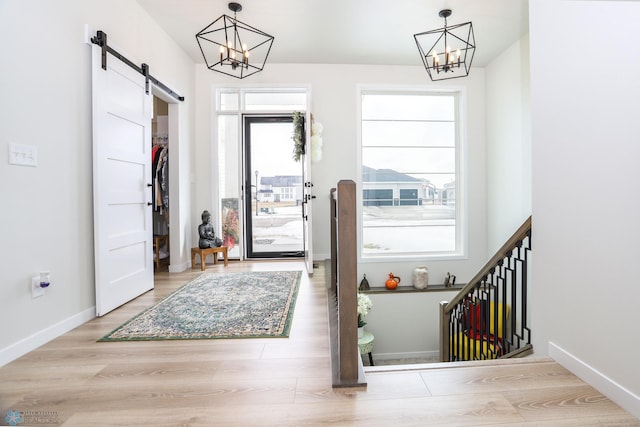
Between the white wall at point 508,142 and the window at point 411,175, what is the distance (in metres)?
0.46

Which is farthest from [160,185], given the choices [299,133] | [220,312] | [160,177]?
[220,312]

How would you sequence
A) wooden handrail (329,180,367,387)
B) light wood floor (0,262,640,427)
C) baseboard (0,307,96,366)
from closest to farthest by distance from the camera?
light wood floor (0,262,640,427)
wooden handrail (329,180,367,387)
baseboard (0,307,96,366)

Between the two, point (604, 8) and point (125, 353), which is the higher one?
point (604, 8)

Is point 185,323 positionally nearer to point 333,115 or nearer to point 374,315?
point 374,315

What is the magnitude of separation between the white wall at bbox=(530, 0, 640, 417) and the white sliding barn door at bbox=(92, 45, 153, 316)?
3.00 meters

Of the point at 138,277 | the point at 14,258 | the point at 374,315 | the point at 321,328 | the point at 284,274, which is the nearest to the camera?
the point at 14,258

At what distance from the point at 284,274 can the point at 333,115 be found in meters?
2.35

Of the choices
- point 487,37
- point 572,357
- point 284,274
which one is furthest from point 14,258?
point 487,37

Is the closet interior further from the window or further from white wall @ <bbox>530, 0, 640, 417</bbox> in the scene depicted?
white wall @ <bbox>530, 0, 640, 417</bbox>

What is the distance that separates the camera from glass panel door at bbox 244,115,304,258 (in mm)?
4473

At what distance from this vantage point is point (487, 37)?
12.3 feet

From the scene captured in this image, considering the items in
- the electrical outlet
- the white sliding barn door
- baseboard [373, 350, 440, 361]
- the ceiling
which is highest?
the ceiling

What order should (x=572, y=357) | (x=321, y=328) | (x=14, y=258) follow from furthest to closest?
1. (x=321, y=328)
2. (x=14, y=258)
3. (x=572, y=357)

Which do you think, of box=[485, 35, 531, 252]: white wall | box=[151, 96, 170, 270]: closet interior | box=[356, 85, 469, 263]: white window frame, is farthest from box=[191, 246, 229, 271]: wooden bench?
box=[485, 35, 531, 252]: white wall
